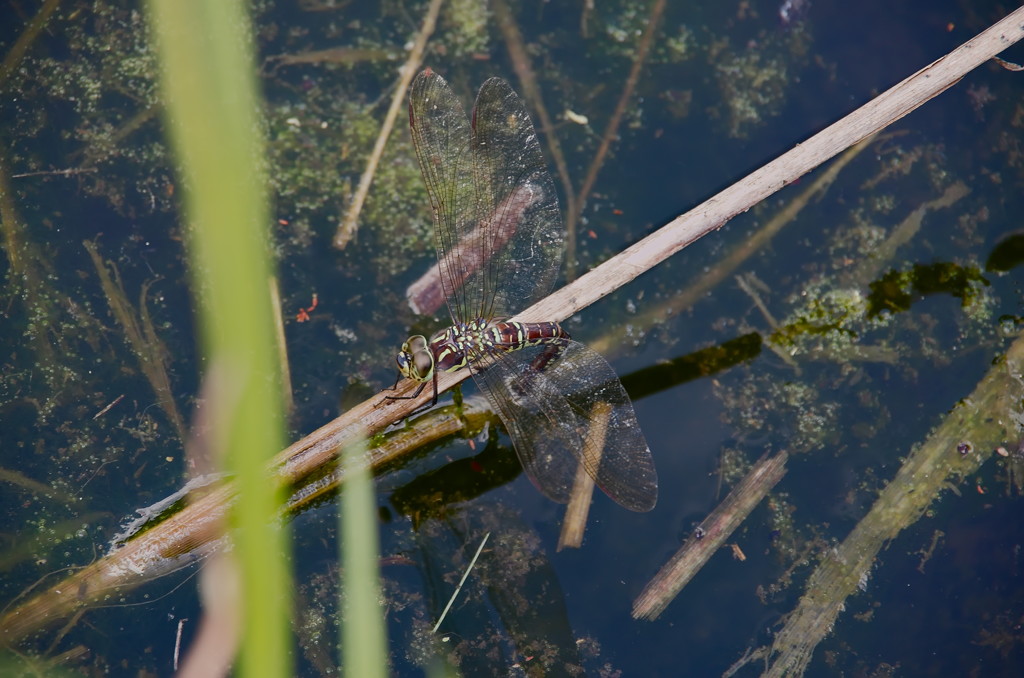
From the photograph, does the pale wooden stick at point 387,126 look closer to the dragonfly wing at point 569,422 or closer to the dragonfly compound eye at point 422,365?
the dragonfly compound eye at point 422,365

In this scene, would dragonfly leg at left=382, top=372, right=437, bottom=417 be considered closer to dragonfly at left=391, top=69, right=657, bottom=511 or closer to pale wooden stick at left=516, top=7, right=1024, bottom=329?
dragonfly at left=391, top=69, right=657, bottom=511

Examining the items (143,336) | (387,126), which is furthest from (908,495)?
(143,336)

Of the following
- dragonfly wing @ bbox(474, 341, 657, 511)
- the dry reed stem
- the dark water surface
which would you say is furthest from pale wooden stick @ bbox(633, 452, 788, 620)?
the dry reed stem

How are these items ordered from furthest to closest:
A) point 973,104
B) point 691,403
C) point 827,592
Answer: point 973,104 < point 691,403 < point 827,592

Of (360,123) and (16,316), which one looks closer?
(16,316)

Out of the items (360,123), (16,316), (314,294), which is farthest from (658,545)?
(16,316)

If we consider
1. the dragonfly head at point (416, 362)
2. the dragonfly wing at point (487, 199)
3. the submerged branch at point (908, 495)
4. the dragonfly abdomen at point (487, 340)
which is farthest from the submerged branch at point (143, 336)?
the submerged branch at point (908, 495)

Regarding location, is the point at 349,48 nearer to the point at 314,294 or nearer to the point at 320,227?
the point at 320,227
